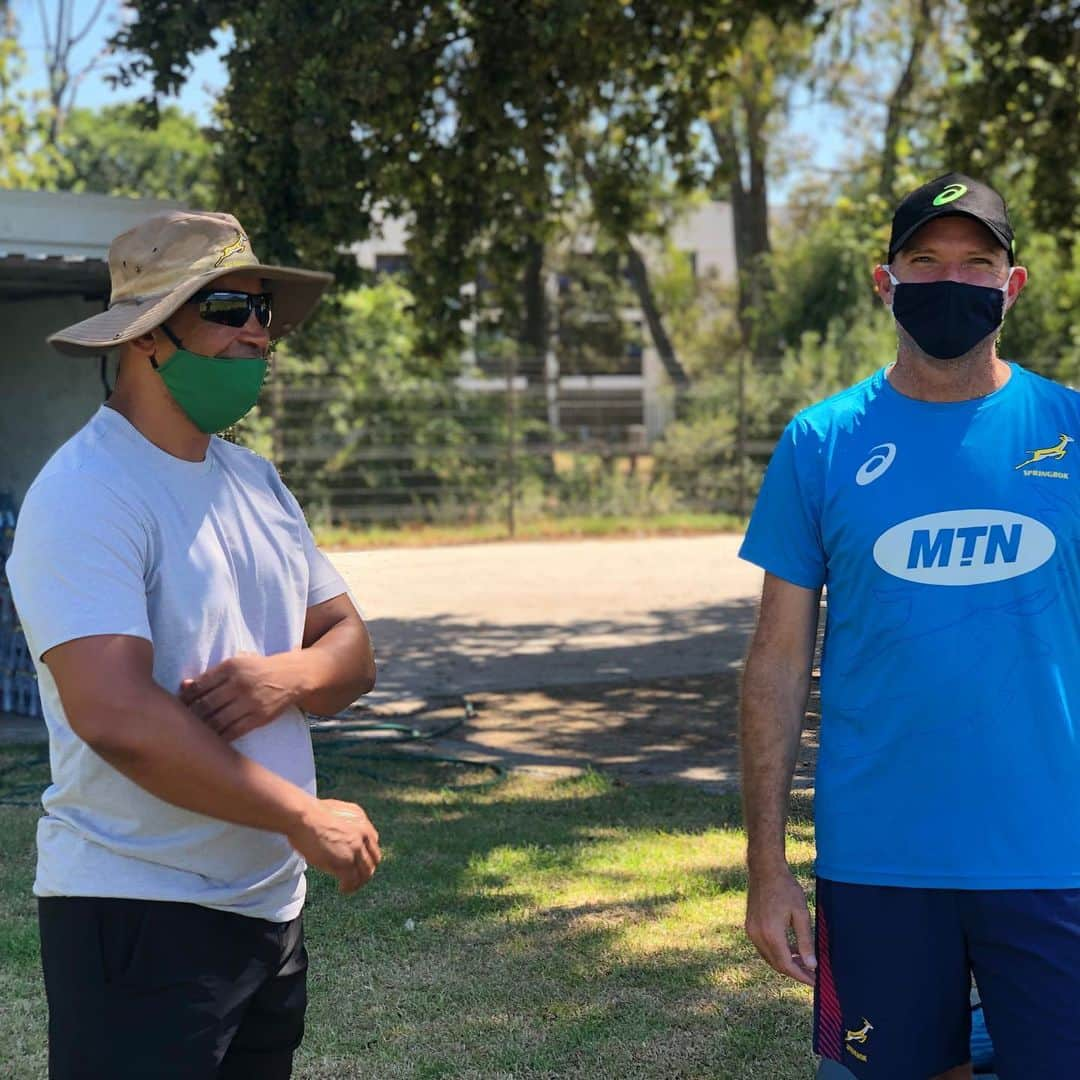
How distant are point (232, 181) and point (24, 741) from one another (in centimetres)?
379

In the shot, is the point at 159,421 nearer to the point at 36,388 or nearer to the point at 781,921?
the point at 781,921

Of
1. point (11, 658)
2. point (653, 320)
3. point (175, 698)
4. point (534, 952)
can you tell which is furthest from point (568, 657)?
point (653, 320)

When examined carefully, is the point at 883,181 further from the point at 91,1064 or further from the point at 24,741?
the point at 91,1064

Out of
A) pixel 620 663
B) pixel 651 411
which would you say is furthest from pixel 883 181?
pixel 620 663

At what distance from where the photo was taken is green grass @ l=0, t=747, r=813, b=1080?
4.16 m

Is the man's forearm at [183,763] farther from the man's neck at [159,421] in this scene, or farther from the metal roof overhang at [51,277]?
the metal roof overhang at [51,277]

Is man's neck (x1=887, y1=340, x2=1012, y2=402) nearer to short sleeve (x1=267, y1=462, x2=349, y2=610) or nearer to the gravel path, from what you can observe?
short sleeve (x1=267, y1=462, x2=349, y2=610)

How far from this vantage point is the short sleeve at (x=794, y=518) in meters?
2.57

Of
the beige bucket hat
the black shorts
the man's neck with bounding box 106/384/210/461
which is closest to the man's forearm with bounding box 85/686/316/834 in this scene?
the black shorts

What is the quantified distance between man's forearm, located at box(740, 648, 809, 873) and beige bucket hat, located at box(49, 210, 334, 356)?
1.11 metres

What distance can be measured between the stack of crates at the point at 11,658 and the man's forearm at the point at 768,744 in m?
7.03

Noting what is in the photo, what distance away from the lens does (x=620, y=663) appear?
10.9 metres

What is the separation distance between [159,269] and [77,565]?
1.80ft

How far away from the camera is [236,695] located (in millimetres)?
2248
